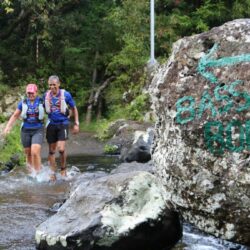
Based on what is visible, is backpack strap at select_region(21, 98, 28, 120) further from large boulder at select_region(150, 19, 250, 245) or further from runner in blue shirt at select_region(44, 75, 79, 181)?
large boulder at select_region(150, 19, 250, 245)

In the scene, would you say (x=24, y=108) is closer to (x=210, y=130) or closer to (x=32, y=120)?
(x=32, y=120)

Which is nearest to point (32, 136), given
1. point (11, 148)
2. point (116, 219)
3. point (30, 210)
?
point (30, 210)

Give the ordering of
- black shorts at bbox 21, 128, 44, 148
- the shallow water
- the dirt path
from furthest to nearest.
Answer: the dirt path
black shorts at bbox 21, 128, 44, 148
the shallow water

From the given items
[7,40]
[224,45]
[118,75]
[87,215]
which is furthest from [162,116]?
[7,40]

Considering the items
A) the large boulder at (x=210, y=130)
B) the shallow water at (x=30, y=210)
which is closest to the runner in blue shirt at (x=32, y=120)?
the shallow water at (x=30, y=210)

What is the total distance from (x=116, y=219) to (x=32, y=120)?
3.88 metres

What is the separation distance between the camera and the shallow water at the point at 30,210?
16.6 feet

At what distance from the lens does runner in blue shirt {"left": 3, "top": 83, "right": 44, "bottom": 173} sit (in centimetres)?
808

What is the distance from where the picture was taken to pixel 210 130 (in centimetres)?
490

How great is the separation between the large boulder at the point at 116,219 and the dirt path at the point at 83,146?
809 cm

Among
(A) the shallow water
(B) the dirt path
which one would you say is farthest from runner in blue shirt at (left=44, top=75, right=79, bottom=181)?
(B) the dirt path

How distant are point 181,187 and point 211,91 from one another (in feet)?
3.42

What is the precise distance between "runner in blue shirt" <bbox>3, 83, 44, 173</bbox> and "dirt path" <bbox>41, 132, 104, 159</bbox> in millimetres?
4649

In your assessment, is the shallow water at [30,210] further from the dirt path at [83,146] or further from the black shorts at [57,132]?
the dirt path at [83,146]
